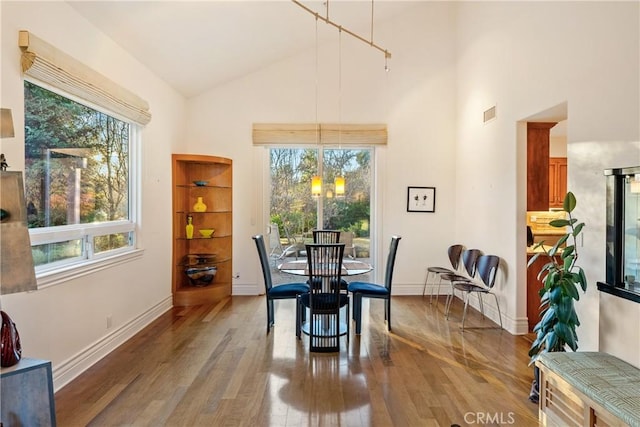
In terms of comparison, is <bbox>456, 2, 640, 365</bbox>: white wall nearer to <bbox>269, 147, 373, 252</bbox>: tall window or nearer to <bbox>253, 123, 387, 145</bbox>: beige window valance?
<bbox>253, 123, 387, 145</bbox>: beige window valance

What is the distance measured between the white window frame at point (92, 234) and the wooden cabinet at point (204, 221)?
0.99 m

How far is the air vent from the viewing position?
4.63 m

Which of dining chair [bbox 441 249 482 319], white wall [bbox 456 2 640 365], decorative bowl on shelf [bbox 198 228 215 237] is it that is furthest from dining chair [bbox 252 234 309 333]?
white wall [bbox 456 2 640 365]

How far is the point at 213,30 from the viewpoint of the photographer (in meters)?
4.25

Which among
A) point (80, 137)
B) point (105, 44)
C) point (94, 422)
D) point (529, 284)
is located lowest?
point (94, 422)

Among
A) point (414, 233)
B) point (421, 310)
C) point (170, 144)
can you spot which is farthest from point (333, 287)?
point (170, 144)

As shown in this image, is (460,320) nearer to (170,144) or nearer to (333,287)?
(333,287)

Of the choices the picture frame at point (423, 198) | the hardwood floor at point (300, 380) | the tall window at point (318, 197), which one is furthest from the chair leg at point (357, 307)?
the picture frame at point (423, 198)

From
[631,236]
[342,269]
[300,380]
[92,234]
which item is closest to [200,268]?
[92,234]

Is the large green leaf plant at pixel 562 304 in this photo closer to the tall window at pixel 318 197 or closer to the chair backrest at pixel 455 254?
the chair backrest at pixel 455 254

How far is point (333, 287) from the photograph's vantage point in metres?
3.72

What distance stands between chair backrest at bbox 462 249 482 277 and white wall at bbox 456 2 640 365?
14 centimetres

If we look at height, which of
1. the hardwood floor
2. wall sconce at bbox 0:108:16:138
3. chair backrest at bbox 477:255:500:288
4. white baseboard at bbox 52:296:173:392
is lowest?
the hardwood floor

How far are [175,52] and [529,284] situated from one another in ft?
15.7
